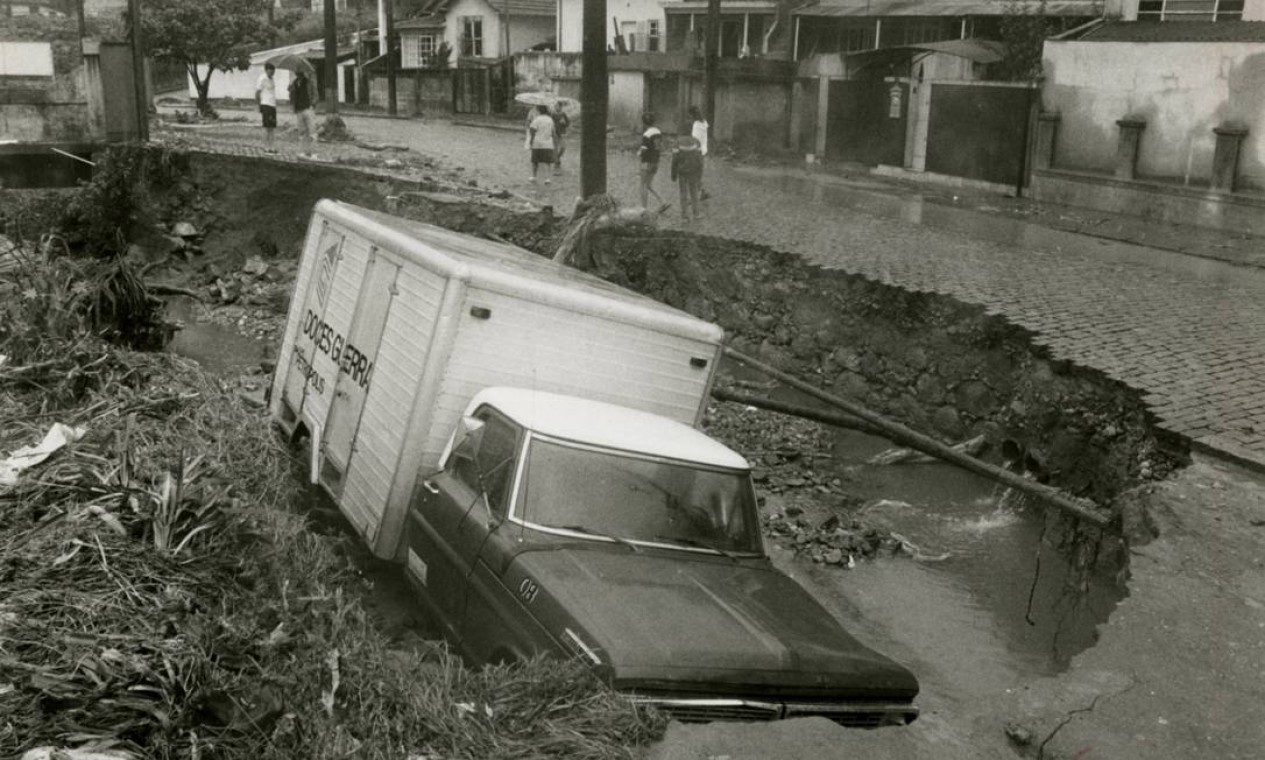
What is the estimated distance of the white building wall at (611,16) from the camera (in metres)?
40.2

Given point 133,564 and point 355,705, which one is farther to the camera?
point 133,564

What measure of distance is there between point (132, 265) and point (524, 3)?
36.4 m

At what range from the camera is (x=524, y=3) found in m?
47.3

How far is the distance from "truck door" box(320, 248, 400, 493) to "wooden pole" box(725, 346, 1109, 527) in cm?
524

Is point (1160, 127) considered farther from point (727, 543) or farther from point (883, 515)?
point (727, 543)

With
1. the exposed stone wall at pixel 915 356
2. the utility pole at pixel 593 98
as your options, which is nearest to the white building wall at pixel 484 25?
the utility pole at pixel 593 98

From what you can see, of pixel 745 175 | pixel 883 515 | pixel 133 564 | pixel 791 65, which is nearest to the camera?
pixel 133 564

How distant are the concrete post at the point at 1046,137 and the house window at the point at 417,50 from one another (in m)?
33.6

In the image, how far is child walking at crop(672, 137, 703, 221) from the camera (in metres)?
18.7

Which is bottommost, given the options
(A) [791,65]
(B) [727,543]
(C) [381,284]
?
(B) [727,543]

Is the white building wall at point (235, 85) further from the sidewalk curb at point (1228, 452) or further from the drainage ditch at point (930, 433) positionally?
the sidewalk curb at point (1228, 452)

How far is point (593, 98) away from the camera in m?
18.0

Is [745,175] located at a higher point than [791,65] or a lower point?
lower

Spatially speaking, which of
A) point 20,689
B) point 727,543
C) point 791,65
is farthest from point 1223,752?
point 791,65
